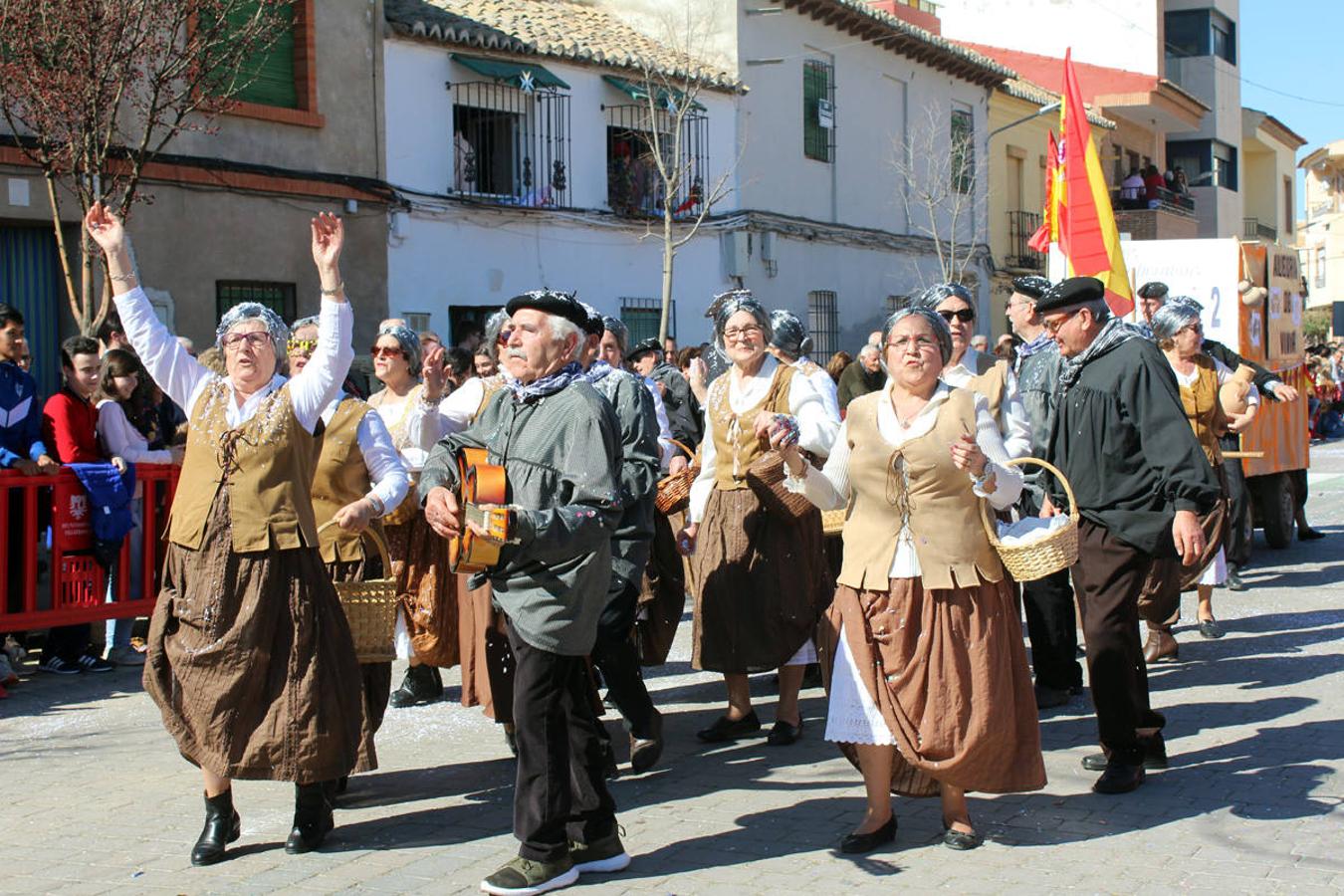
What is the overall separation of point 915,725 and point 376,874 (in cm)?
182

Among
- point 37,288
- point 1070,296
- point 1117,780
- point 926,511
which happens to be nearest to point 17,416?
point 926,511

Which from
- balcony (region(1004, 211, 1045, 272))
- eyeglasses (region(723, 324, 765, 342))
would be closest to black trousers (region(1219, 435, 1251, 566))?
eyeglasses (region(723, 324, 765, 342))

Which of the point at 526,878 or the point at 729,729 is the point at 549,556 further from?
the point at 729,729

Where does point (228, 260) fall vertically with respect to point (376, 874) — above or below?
above

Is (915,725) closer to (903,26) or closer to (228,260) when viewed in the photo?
(228,260)

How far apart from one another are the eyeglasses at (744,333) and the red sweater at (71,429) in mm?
4167

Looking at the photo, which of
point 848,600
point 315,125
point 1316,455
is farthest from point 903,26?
point 848,600

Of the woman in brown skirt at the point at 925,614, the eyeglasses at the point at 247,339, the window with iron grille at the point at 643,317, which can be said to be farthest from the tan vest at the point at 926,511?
the window with iron grille at the point at 643,317

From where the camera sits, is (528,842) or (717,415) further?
(717,415)

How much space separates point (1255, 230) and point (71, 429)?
153ft

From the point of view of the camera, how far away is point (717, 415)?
7039mm

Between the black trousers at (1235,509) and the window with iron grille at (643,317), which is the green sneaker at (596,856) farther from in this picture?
the window with iron grille at (643,317)

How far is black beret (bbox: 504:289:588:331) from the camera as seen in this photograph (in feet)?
16.4

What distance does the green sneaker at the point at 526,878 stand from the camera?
16.1ft
